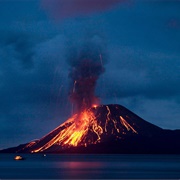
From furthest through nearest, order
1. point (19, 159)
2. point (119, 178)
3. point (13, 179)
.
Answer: point (19, 159) → point (119, 178) → point (13, 179)

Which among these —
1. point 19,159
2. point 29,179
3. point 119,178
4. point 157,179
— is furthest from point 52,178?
point 19,159

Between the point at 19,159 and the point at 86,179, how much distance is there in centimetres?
10685

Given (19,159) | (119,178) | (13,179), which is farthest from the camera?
(19,159)

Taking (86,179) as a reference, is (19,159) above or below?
above

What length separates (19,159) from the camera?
184 meters

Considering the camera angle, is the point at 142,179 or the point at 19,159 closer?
the point at 142,179

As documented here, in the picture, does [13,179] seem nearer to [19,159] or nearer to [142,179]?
[142,179]

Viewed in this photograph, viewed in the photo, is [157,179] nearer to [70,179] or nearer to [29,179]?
[70,179]

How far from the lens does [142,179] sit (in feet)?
266

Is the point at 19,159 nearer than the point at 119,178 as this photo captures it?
No

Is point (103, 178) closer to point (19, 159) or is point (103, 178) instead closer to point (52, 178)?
point (52, 178)

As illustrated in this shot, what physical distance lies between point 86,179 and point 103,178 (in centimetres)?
477

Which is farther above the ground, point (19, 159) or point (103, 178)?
Result: point (19, 159)

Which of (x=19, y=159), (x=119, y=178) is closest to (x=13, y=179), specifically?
(x=119, y=178)
